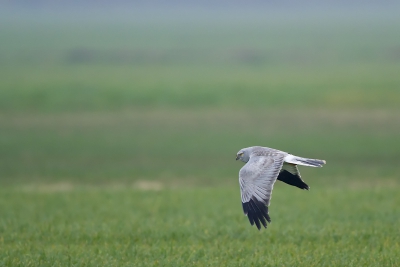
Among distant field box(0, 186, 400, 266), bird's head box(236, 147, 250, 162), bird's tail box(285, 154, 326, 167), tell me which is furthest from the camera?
bird's head box(236, 147, 250, 162)

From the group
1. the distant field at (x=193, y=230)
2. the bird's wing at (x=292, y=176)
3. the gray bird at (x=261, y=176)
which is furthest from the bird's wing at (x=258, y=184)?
the distant field at (x=193, y=230)

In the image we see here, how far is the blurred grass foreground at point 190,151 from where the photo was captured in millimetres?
9609

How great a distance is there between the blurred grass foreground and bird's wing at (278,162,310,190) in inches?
29.8

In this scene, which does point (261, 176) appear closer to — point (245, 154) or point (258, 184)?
point (258, 184)

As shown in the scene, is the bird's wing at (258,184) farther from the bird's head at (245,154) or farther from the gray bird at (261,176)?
the bird's head at (245,154)

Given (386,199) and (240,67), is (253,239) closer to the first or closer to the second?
(386,199)

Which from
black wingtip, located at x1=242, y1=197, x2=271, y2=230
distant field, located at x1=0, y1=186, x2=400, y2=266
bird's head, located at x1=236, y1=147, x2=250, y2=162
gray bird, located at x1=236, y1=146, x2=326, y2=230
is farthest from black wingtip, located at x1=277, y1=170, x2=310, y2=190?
black wingtip, located at x1=242, y1=197, x2=271, y2=230

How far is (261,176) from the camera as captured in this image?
28.1 feet

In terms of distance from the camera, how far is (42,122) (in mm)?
27562

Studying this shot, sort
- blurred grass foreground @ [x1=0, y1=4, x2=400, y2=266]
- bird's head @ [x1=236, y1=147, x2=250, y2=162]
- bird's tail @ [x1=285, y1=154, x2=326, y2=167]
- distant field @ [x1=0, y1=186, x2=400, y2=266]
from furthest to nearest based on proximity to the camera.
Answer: blurred grass foreground @ [x1=0, y1=4, x2=400, y2=266]
bird's head @ [x1=236, y1=147, x2=250, y2=162]
distant field @ [x1=0, y1=186, x2=400, y2=266]
bird's tail @ [x1=285, y1=154, x2=326, y2=167]

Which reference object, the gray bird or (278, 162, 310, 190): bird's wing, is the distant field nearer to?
the gray bird

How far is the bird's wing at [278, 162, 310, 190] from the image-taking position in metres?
9.27

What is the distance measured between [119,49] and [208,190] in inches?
1890

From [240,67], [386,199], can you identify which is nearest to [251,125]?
[386,199]
